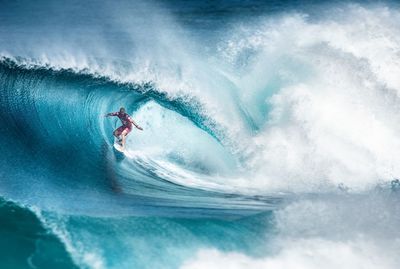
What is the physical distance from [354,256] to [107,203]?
5.09m

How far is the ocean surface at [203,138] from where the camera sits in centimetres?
638

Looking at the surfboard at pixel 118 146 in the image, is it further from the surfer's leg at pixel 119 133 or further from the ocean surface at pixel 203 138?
the ocean surface at pixel 203 138

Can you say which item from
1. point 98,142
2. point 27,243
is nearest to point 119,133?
point 98,142

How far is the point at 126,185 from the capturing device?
7.94 metres

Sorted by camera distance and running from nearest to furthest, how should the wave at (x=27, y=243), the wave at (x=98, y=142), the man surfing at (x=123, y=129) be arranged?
A: the wave at (x=27, y=243) → the wave at (x=98, y=142) → the man surfing at (x=123, y=129)

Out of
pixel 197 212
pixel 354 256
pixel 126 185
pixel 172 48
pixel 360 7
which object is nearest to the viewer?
pixel 354 256

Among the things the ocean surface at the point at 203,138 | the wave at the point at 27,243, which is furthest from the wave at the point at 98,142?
the wave at the point at 27,243

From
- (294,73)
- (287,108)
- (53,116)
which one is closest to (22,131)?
(53,116)

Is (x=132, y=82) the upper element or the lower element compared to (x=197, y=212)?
upper

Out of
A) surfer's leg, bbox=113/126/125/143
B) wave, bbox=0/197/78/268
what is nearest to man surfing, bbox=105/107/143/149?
surfer's leg, bbox=113/126/125/143

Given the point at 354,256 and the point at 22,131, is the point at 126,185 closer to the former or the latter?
the point at 22,131

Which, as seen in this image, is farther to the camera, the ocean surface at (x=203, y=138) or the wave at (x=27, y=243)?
the ocean surface at (x=203, y=138)

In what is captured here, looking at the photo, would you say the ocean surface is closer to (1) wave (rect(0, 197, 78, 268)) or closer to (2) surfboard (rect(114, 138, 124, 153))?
(1) wave (rect(0, 197, 78, 268))

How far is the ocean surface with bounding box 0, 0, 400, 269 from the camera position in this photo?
6379 mm
